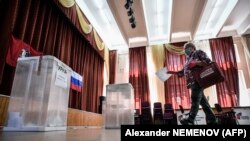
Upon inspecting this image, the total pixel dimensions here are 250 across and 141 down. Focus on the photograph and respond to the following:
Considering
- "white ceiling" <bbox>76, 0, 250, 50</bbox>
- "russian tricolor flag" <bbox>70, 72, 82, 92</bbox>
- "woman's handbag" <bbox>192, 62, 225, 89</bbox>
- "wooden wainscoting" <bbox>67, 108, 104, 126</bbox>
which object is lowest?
"wooden wainscoting" <bbox>67, 108, 104, 126</bbox>

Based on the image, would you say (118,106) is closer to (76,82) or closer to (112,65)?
(76,82)

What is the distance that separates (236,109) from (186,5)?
3.60m

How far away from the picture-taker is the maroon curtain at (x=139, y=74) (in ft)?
24.9

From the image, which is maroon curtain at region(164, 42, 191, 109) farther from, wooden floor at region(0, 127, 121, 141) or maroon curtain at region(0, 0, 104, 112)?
wooden floor at region(0, 127, 121, 141)

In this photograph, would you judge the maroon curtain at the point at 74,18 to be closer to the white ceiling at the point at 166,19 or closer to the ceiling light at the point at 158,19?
the white ceiling at the point at 166,19

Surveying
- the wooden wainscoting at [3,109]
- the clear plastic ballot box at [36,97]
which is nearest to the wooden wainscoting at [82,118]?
the wooden wainscoting at [3,109]

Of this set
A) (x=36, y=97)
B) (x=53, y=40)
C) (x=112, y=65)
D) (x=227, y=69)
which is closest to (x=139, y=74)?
(x=112, y=65)

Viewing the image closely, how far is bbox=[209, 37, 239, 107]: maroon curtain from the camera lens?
688 centimetres

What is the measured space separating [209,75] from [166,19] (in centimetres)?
525

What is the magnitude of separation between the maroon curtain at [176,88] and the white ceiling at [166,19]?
87 centimetres

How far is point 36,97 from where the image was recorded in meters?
1.71

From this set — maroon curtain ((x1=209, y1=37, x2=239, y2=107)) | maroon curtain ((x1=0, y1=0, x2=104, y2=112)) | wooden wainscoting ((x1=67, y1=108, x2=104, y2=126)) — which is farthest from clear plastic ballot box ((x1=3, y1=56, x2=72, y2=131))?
maroon curtain ((x1=209, y1=37, x2=239, y2=107))

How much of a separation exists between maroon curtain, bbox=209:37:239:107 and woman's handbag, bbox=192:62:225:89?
218 inches

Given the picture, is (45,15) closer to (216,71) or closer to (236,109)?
(216,71)
